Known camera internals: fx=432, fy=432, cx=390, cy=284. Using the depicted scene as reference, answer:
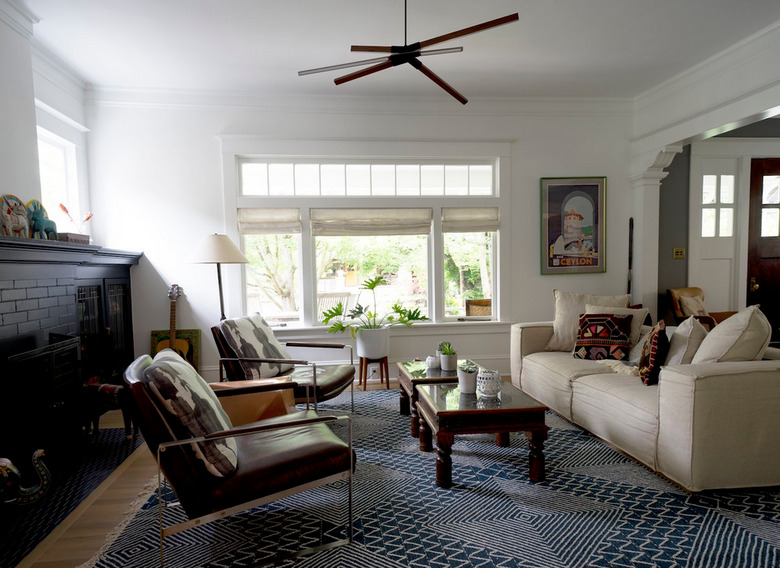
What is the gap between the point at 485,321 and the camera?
15.6ft

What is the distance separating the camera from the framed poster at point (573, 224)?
4703 mm

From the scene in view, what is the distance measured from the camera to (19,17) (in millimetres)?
2836

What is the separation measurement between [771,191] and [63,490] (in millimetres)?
7136

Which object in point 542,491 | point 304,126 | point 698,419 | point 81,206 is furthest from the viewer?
point 304,126

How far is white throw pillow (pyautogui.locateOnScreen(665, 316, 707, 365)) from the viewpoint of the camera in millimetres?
2682

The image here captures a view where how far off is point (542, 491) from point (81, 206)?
4502 millimetres

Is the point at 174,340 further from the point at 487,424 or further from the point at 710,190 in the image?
the point at 710,190

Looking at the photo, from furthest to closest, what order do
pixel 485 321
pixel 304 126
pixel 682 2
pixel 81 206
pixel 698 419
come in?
pixel 485 321 < pixel 304 126 < pixel 81 206 < pixel 682 2 < pixel 698 419

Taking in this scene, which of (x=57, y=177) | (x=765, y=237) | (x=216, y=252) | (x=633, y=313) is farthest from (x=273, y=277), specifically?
(x=765, y=237)

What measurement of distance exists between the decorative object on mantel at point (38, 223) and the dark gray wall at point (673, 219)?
223 inches

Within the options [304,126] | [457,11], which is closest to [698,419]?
[457,11]

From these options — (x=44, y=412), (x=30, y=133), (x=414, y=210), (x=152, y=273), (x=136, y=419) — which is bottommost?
(x=44, y=412)

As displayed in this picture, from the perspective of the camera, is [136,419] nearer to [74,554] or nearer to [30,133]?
[74,554]

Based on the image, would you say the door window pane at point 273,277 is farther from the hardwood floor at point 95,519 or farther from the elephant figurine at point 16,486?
the elephant figurine at point 16,486
